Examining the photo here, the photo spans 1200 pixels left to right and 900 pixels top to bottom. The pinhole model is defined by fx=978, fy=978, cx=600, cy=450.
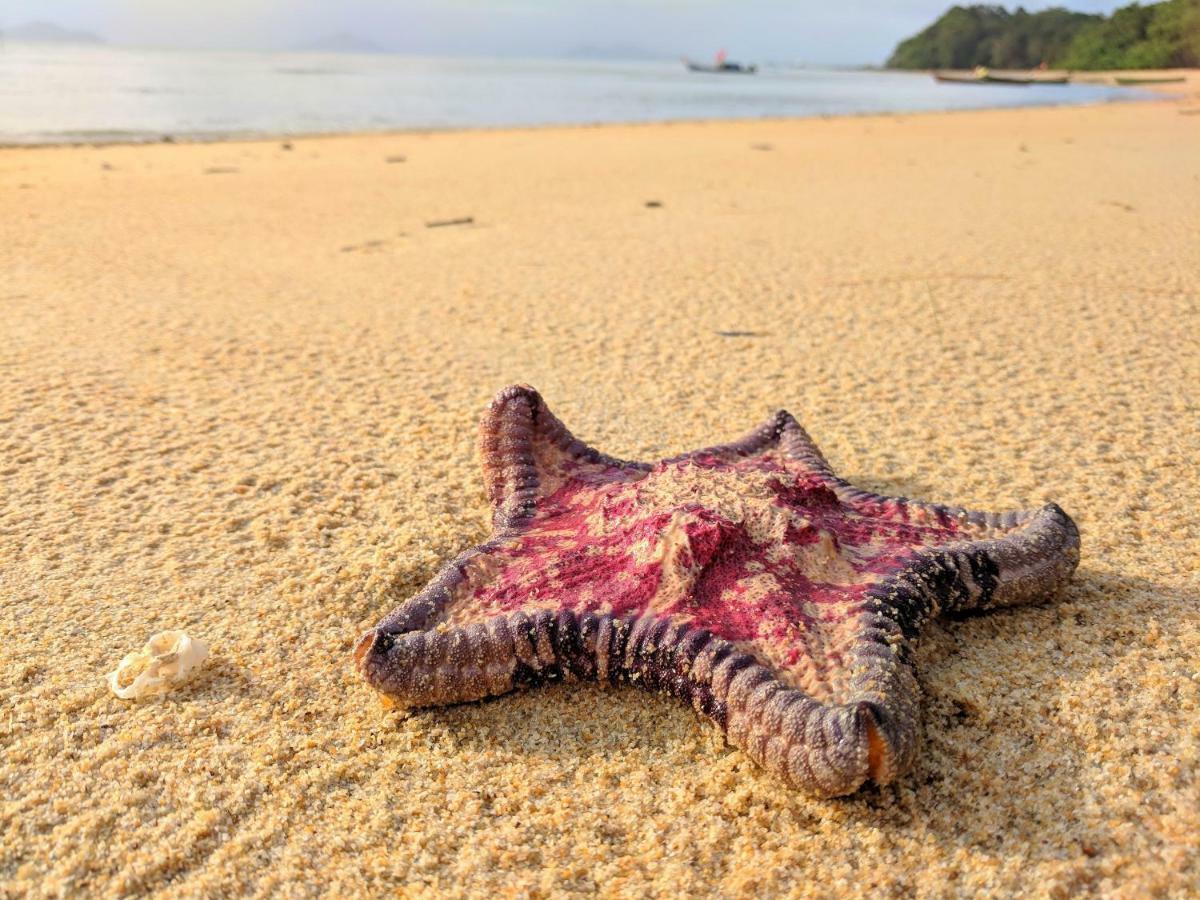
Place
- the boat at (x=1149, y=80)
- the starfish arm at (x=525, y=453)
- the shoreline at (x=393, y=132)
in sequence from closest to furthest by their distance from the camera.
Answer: the starfish arm at (x=525, y=453) → the shoreline at (x=393, y=132) → the boat at (x=1149, y=80)

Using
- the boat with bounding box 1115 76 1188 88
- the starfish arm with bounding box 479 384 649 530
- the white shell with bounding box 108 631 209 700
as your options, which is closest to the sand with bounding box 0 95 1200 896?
the white shell with bounding box 108 631 209 700

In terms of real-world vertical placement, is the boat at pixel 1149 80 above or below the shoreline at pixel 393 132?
below

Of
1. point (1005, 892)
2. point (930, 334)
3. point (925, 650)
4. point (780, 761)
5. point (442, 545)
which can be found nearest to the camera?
point (1005, 892)

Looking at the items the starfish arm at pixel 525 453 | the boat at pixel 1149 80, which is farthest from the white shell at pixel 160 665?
the boat at pixel 1149 80

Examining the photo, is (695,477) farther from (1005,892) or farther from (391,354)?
(391,354)

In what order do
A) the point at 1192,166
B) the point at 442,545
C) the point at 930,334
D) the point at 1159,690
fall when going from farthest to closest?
the point at 1192,166 → the point at 930,334 → the point at 442,545 → the point at 1159,690

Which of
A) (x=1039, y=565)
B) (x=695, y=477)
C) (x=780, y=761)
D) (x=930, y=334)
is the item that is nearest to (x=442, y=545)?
(x=695, y=477)

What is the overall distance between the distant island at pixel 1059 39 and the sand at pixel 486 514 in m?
66.7

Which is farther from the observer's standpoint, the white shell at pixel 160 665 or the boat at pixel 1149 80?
the boat at pixel 1149 80

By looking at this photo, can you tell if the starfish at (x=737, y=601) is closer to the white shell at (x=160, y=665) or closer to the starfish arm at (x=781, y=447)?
the starfish arm at (x=781, y=447)

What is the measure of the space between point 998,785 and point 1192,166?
38.7 ft

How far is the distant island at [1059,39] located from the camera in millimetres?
62403

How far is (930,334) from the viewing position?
518cm

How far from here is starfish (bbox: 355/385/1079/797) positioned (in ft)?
6.40
